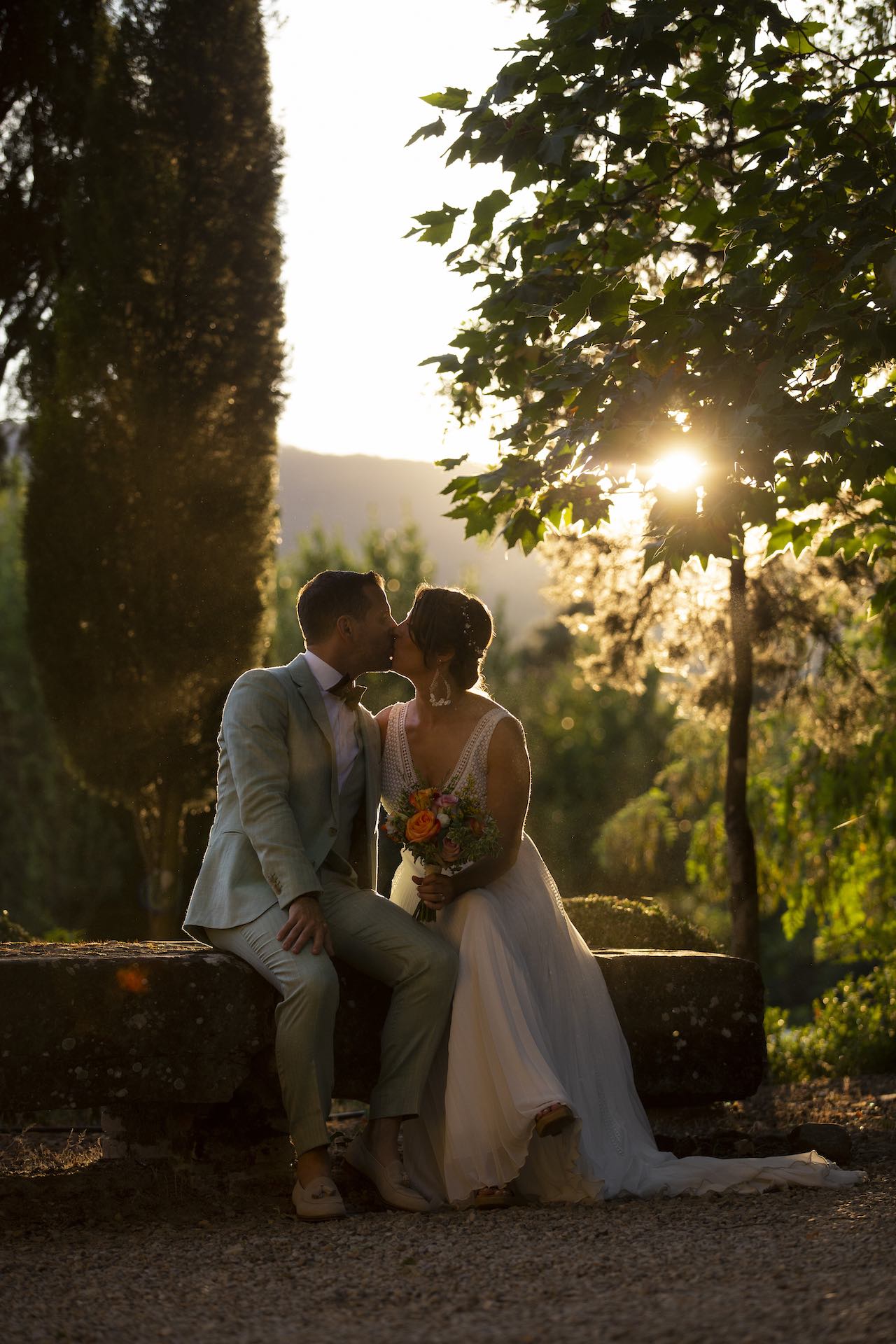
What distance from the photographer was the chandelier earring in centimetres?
529

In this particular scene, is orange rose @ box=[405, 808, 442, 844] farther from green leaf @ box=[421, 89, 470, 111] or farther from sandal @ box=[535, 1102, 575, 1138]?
green leaf @ box=[421, 89, 470, 111]

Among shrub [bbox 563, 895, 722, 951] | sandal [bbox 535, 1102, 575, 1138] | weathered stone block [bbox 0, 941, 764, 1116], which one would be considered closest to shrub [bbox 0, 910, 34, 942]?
weathered stone block [bbox 0, 941, 764, 1116]

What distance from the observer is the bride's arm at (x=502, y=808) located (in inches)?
193

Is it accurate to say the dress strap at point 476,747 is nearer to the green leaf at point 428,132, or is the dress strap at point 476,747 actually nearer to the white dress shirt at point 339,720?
the white dress shirt at point 339,720

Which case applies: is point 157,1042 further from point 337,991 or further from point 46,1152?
point 46,1152

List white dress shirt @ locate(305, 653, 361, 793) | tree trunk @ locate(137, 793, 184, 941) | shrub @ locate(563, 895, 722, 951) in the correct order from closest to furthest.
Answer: white dress shirt @ locate(305, 653, 361, 793), shrub @ locate(563, 895, 722, 951), tree trunk @ locate(137, 793, 184, 941)

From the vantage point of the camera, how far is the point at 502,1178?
4469mm

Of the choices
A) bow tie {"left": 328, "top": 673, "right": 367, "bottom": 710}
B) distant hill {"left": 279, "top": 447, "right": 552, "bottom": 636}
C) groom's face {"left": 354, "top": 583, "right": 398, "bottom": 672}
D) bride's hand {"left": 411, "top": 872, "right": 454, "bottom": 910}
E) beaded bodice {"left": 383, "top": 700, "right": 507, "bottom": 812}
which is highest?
distant hill {"left": 279, "top": 447, "right": 552, "bottom": 636}

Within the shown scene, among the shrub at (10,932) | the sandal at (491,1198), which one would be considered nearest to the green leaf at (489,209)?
the sandal at (491,1198)

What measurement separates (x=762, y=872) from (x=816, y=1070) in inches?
106

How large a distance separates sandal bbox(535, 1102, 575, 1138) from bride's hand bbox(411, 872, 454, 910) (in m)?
0.85

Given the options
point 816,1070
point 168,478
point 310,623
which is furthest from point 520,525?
point 168,478

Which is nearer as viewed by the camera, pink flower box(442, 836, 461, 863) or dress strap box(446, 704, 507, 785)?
pink flower box(442, 836, 461, 863)

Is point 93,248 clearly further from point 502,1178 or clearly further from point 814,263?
point 502,1178
